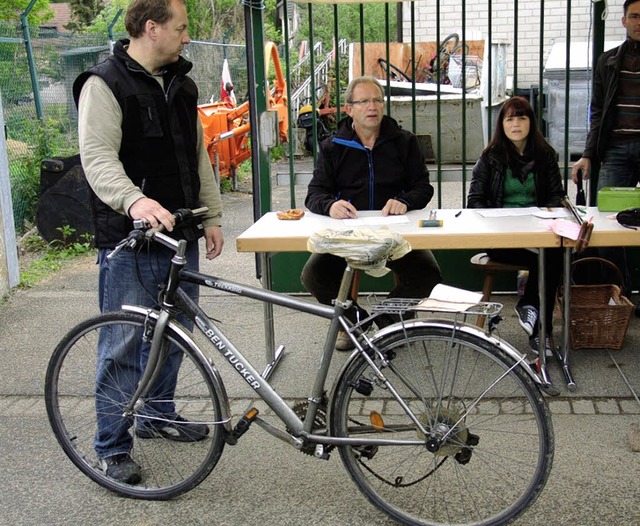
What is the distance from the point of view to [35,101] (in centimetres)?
933

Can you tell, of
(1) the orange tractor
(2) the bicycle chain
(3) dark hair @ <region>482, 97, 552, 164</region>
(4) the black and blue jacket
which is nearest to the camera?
(2) the bicycle chain

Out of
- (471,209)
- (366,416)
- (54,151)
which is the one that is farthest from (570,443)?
(54,151)

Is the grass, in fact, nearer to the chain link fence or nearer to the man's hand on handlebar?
the chain link fence

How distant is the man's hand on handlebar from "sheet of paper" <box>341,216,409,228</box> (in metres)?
1.51

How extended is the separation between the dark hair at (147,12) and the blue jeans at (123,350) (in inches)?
35.1

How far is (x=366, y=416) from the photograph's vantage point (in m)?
4.19

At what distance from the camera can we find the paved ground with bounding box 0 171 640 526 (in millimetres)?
3369

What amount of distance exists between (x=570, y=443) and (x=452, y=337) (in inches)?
47.7

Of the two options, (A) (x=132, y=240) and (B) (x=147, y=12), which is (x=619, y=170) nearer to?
(B) (x=147, y=12)

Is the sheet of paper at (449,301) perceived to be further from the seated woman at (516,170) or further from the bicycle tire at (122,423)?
the seated woman at (516,170)

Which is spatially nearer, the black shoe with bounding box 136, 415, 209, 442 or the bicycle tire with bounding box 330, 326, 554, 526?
the bicycle tire with bounding box 330, 326, 554, 526

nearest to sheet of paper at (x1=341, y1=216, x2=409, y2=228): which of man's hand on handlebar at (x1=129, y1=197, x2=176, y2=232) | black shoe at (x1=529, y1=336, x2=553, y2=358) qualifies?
black shoe at (x1=529, y1=336, x2=553, y2=358)

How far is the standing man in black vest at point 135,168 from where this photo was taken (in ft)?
11.3

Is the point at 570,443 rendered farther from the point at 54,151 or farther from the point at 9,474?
the point at 54,151
